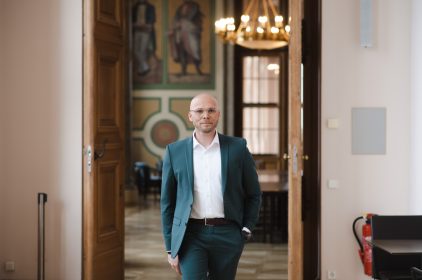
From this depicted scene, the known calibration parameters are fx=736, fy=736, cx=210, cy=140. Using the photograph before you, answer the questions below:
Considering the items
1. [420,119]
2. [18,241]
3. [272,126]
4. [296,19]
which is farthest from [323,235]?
[272,126]

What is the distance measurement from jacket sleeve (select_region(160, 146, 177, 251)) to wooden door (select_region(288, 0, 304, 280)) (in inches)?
85.4

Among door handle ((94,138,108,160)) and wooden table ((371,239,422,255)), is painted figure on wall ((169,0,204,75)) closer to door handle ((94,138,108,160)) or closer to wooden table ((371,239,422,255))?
door handle ((94,138,108,160))

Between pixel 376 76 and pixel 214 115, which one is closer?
pixel 214 115

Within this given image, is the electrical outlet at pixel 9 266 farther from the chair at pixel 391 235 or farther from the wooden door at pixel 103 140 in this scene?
the chair at pixel 391 235

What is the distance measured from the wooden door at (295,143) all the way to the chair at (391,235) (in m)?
0.92

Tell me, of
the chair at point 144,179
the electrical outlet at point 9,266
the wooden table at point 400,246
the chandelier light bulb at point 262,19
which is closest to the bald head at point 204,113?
the wooden table at point 400,246

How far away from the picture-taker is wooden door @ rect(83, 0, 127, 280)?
6250 mm

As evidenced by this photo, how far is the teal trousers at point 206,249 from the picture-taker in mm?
3885

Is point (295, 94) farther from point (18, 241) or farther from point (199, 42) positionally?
point (199, 42)

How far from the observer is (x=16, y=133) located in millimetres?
6648

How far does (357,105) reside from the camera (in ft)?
21.1

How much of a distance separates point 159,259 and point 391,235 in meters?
3.84

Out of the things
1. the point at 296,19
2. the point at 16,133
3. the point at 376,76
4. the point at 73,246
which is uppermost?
the point at 296,19

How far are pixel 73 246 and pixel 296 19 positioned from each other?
2.80 meters
